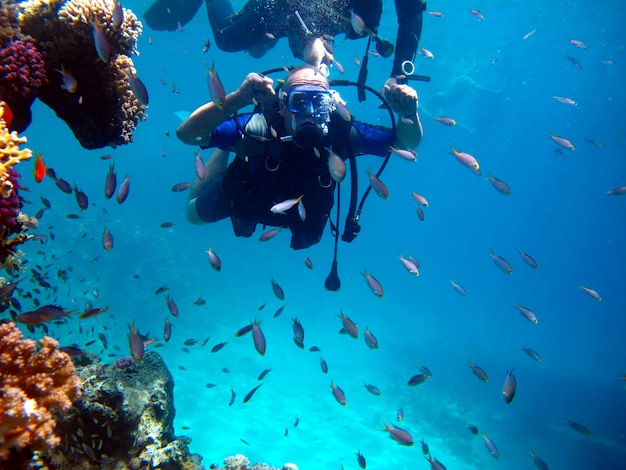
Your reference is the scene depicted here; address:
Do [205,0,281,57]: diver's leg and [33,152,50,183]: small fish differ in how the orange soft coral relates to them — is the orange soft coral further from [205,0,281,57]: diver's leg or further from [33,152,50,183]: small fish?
[205,0,281,57]: diver's leg

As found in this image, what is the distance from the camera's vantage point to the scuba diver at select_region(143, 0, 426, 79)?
21.6 ft

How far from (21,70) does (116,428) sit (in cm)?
306

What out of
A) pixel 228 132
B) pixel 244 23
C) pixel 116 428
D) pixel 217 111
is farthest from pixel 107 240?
pixel 244 23

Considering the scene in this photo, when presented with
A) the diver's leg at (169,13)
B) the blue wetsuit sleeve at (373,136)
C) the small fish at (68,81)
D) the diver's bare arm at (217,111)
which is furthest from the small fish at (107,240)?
the diver's leg at (169,13)

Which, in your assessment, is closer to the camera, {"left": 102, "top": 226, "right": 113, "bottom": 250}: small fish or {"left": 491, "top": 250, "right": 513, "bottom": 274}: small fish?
{"left": 102, "top": 226, "right": 113, "bottom": 250}: small fish

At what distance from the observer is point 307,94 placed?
4.07 m

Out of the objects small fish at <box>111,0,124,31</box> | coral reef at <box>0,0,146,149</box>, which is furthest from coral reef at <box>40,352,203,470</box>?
small fish at <box>111,0,124,31</box>

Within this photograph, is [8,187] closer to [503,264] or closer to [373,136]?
[373,136]

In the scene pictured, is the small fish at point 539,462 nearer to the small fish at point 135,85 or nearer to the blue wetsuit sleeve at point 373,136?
the blue wetsuit sleeve at point 373,136

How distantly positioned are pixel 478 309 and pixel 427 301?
1301 cm

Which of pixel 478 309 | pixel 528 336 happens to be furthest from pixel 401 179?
pixel 528 336

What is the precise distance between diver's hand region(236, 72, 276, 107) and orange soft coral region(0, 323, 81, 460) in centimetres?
295

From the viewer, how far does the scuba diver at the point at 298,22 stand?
6594 mm

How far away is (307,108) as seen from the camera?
13.4ft
